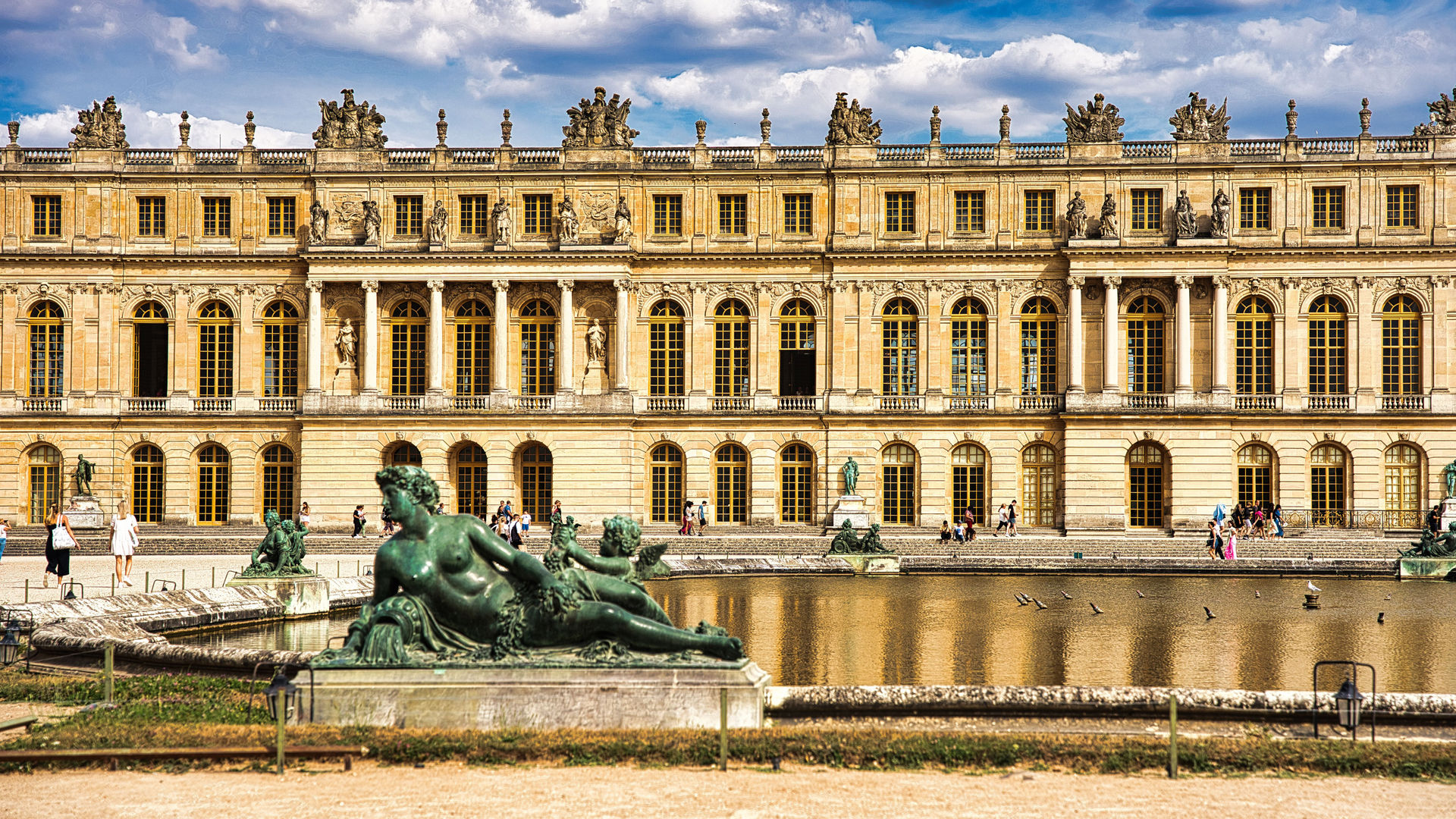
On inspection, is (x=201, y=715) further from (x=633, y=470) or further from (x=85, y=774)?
(x=633, y=470)

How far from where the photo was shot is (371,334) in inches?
1970

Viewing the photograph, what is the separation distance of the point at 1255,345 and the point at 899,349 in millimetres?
13870

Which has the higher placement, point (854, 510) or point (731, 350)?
point (731, 350)

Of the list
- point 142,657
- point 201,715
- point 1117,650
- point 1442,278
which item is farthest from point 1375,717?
point 1442,278

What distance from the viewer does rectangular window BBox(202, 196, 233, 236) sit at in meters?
51.5

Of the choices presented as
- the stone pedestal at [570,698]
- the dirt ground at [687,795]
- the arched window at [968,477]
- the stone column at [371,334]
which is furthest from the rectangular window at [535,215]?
the dirt ground at [687,795]

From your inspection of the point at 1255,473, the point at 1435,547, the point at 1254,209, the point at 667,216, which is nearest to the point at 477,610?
the point at 1435,547

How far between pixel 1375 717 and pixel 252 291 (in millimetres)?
48150

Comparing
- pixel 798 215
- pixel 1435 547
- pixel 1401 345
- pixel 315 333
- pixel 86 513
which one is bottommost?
pixel 86 513

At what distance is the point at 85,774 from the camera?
9477 millimetres

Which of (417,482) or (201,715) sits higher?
(417,482)

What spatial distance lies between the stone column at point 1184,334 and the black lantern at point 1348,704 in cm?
4001

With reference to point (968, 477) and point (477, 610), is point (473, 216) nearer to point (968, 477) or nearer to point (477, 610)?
point (968, 477)

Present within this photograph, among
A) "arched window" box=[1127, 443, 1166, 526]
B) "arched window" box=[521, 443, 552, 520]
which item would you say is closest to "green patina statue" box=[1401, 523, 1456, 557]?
"arched window" box=[1127, 443, 1166, 526]
